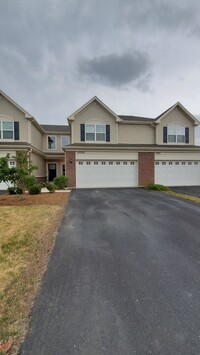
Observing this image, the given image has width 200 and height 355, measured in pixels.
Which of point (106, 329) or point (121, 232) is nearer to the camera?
point (106, 329)

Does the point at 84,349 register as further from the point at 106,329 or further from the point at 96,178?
the point at 96,178

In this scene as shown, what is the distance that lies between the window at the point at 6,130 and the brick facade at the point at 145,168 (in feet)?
40.0

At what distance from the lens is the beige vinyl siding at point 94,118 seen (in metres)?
18.0

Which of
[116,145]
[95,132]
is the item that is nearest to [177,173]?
[116,145]

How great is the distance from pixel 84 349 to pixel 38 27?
15.2 metres

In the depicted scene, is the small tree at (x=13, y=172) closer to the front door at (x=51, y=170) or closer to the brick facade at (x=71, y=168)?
the brick facade at (x=71, y=168)

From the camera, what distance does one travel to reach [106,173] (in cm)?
1675

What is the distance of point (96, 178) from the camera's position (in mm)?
16625

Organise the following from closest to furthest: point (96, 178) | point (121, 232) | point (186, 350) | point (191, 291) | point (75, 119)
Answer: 1. point (186, 350)
2. point (191, 291)
3. point (121, 232)
4. point (96, 178)
5. point (75, 119)

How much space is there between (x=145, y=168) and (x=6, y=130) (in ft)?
44.2

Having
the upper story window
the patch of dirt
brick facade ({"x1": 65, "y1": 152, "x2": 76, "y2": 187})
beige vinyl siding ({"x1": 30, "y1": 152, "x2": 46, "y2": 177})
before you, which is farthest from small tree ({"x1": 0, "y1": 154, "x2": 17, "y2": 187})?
the upper story window

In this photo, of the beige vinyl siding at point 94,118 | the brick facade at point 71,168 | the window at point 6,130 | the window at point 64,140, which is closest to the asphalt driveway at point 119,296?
the brick facade at point 71,168

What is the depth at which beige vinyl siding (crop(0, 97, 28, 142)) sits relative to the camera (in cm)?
1728

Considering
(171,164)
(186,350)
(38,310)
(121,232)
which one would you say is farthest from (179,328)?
(171,164)
